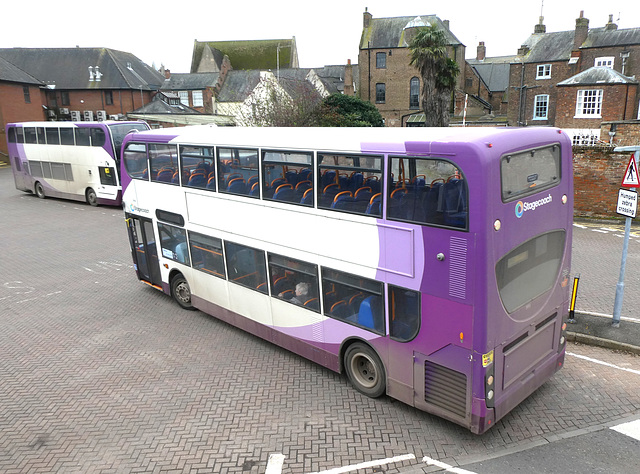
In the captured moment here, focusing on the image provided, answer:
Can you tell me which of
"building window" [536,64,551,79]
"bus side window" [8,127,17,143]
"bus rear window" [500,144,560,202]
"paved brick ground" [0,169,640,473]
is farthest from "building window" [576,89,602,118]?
"bus side window" [8,127,17,143]

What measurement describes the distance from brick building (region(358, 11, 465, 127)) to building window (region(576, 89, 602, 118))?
57.6 feet

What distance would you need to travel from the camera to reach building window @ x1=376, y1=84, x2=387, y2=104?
173 feet

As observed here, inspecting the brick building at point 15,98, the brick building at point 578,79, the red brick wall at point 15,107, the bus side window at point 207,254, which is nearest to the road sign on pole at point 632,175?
the bus side window at point 207,254

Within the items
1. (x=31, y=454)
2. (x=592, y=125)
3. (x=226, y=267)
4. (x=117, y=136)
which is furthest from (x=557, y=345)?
(x=592, y=125)

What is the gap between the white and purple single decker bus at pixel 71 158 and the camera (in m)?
21.9

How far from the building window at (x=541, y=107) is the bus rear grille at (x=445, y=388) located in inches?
1755

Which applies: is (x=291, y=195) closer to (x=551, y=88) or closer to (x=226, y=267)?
(x=226, y=267)

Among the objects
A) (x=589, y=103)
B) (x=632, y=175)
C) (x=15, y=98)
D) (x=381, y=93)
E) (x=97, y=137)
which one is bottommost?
(x=632, y=175)

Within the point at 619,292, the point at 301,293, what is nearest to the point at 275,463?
the point at 301,293

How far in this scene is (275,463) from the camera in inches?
239

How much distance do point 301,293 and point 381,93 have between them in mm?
48746

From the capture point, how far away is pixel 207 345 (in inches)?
375

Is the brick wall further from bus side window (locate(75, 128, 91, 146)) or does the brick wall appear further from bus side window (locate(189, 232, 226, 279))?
bus side window (locate(75, 128, 91, 146))

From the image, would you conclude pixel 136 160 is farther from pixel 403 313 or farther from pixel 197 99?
pixel 197 99
